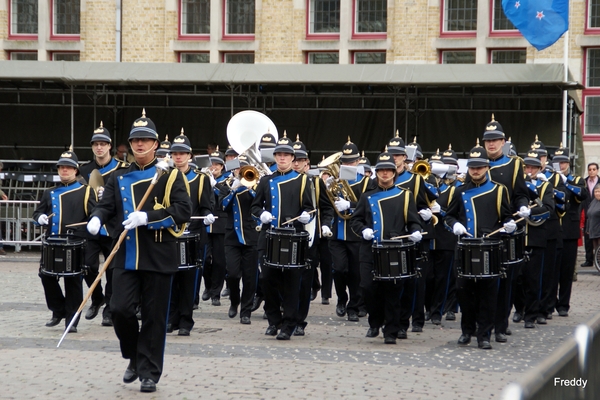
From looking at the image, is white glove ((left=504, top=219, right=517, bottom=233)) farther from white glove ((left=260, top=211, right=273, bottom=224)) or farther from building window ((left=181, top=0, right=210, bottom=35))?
building window ((left=181, top=0, right=210, bottom=35))

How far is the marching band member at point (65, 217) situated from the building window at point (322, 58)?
17520mm

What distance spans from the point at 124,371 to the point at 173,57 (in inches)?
821

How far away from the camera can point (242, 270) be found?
497 inches

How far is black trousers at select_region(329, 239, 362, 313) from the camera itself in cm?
1319

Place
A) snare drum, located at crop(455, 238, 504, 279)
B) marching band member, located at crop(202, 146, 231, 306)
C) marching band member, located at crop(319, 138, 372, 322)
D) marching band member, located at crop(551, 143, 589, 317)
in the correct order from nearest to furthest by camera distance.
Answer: snare drum, located at crop(455, 238, 504, 279) < marching band member, located at crop(319, 138, 372, 322) < marching band member, located at crop(551, 143, 589, 317) < marching band member, located at crop(202, 146, 231, 306)

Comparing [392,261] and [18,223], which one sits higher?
[392,261]

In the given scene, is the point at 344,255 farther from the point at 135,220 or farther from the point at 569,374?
the point at 569,374

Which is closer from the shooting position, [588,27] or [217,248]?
[217,248]

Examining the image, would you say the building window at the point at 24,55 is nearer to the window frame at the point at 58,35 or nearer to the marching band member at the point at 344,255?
the window frame at the point at 58,35

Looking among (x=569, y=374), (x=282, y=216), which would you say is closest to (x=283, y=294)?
(x=282, y=216)

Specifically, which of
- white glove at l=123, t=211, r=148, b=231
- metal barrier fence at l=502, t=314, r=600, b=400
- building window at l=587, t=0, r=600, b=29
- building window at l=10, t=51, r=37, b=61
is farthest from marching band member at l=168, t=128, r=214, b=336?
building window at l=10, t=51, r=37, b=61

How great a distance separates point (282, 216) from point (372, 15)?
702 inches

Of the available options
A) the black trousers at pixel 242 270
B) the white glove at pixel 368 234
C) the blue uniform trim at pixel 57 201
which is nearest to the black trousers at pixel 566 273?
the white glove at pixel 368 234

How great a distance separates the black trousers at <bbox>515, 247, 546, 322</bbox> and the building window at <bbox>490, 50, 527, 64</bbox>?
15341 millimetres
